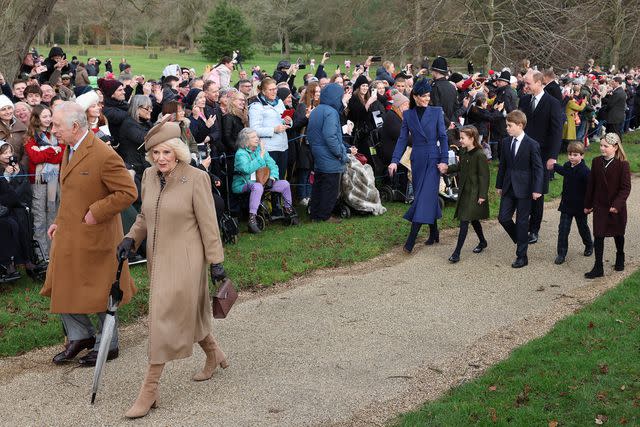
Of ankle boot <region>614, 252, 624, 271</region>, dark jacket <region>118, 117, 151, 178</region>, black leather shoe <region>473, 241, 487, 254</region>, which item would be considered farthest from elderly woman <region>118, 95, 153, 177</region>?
ankle boot <region>614, 252, 624, 271</region>

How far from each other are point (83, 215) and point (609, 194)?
5.94 meters

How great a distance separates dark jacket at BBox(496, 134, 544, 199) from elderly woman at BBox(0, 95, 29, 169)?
5.77 meters

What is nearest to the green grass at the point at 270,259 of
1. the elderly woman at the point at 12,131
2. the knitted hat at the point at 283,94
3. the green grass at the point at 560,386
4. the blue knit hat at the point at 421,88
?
the elderly woman at the point at 12,131

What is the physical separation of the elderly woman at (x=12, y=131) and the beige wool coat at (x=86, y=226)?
2.96 m

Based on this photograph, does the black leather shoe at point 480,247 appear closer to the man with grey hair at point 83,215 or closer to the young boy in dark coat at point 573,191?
the young boy in dark coat at point 573,191

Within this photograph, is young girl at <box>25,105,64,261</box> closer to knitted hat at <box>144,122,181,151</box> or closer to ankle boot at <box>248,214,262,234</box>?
ankle boot at <box>248,214,262,234</box>

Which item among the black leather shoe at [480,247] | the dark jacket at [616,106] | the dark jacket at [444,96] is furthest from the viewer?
the dark jacket at [616,106]

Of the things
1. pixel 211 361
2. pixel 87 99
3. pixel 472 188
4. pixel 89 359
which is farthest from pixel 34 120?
pixel 472 188

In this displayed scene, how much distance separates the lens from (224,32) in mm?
56031

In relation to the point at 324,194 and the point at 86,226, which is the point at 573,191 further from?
the point at 86,226

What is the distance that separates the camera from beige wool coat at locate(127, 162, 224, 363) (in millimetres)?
5602

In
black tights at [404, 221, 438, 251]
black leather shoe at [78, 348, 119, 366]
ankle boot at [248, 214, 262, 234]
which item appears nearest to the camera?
black leather shoe at [78, 348, 119, 366]

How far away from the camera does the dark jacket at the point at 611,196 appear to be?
8945 mm

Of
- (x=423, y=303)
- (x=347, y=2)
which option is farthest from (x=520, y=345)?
(x=347, y=2)
